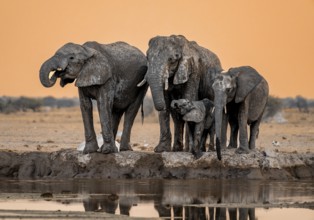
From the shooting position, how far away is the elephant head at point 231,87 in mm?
32250

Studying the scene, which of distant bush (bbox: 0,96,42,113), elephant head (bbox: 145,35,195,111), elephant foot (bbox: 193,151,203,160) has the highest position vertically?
elephant head (bbox: 145,35,195,111)

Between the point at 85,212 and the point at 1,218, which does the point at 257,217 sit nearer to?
the point at 85,212

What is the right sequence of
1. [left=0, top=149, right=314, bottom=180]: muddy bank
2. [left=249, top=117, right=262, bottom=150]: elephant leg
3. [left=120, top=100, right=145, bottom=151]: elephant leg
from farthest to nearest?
[left=249, top=117, right=262, bottom=150]: elephant leg
[left=120, top=100, right=145, bottom=151]: elephant leg
[left=0, top=149, right=314, bottom=180]: muddy bank

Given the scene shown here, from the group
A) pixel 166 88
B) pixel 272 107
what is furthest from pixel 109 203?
pixel 272 107

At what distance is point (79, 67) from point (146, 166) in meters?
2.97

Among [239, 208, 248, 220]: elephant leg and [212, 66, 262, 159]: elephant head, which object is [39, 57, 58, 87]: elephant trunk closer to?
[212, 66, 262, 159]: elephant head

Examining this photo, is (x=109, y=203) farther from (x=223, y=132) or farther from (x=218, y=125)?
(x=223, y=132)

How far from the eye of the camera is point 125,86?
34.0 meters

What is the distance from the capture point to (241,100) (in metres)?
33.5

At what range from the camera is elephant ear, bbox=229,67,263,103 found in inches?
1318

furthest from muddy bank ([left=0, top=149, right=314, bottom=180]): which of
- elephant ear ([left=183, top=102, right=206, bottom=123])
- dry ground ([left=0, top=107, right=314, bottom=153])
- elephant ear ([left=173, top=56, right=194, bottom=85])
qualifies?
dry ground ([left=0, top=107, right=314, bottom=153])

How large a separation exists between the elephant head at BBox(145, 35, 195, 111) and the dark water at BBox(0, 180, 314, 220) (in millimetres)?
2564

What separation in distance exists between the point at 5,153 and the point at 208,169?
5.34 metres

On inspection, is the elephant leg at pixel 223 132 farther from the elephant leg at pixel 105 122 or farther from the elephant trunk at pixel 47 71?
the elephant trunk at pixel 47 71
